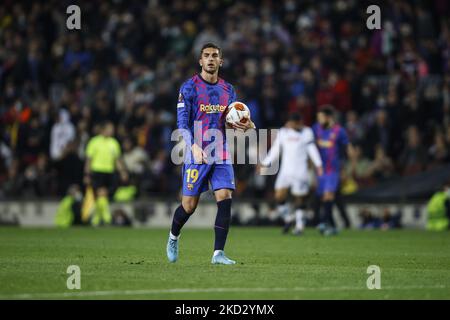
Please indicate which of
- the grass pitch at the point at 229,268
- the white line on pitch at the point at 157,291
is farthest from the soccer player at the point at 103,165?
the white line on pitch at the point at 157,291

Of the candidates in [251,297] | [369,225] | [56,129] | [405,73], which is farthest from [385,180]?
[251,297]

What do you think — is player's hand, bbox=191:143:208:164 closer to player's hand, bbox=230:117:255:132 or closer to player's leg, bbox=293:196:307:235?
player's hand, bbox=230:117:255:132

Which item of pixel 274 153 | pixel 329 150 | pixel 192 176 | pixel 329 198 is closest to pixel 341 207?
pixel 329 198

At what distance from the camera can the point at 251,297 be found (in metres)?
9.27

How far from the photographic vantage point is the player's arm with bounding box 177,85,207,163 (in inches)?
477

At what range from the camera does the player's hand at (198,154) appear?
12.1m

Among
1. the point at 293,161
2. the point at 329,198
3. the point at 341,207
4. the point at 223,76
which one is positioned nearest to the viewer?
the point at 329,198

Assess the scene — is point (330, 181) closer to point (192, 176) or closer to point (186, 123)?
point (192, 176)

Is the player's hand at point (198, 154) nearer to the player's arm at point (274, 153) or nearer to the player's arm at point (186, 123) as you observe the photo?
the player's arm at point (186, 123)

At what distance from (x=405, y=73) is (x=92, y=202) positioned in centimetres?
852

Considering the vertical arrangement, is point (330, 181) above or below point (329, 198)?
above

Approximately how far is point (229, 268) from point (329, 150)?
10294 millimetres

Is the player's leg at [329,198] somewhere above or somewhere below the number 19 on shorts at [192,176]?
below

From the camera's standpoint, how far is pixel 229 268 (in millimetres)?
11875
